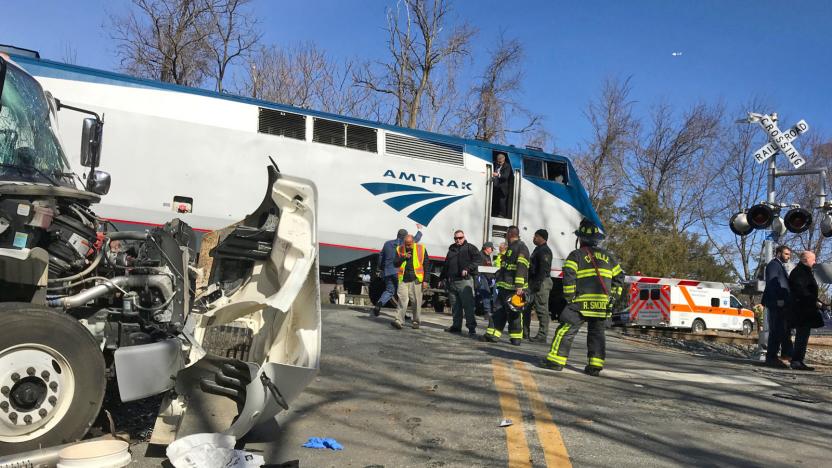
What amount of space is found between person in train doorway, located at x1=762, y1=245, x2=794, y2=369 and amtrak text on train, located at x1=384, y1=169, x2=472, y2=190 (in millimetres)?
6899

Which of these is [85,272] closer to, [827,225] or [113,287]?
[113,287]

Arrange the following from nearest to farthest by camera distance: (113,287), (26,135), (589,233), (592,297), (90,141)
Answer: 1. (113,287)
2. (26,135)
3. (90,141)
4. (592,297)
5. (589,233)

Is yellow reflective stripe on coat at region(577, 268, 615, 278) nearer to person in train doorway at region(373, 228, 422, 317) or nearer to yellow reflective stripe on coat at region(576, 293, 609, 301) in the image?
yellow reflective stripe on coat at region(576, 293, 609, 301)

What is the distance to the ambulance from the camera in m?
22.6

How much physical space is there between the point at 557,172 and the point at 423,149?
12.5 feet

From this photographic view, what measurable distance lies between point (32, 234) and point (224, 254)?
4.54 feet

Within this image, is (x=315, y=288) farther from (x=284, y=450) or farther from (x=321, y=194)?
(x=321, y=194)

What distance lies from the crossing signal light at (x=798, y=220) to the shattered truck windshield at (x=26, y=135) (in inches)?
429

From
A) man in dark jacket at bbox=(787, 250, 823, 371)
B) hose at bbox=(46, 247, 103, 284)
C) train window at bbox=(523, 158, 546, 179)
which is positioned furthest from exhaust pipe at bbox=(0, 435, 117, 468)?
train window at bbox=(523, 158, 546, 179)

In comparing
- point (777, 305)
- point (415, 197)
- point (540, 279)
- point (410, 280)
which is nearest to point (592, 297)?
point (540, 279)

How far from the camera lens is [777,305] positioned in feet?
32.8

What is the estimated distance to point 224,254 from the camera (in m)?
5.03

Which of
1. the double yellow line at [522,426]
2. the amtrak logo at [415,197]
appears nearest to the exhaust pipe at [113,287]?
the double yellow line at [522,426]

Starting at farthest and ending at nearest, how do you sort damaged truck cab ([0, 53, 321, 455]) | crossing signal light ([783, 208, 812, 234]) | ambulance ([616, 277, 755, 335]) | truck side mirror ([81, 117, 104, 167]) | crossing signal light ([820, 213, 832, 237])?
ambulance ([616, 277, 755, 335]) → crossing signal light ([820, 213, 832, 237]) → crossing signal light ([783, 208, 812, 234]) → truck side mirror ([81, 117, 104, 167]) → damaged truck cab ([0, 53, 321, 455])
